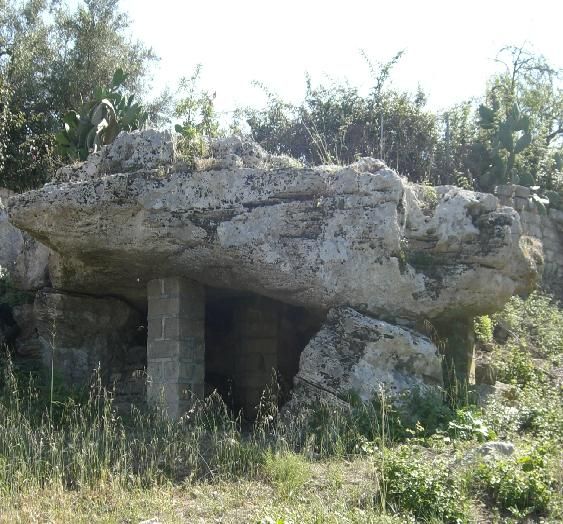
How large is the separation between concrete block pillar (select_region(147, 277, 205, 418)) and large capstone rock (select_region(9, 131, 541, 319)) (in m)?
0.47

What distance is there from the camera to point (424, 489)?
5.50 metres

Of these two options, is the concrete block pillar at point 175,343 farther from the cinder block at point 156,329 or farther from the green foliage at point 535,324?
the green foliage at point 535,324

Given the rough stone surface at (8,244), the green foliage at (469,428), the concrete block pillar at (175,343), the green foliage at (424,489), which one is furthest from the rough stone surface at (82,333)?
the green foliage at (424,489)

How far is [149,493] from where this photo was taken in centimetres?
607

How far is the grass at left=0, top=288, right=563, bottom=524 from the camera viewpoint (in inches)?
219

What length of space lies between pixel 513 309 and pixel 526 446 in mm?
5420

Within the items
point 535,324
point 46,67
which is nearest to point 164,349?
point 535,324

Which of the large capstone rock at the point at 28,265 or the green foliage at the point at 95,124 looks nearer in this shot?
the large capstone rock at the point at 28,265

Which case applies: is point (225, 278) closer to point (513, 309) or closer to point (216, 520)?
point (216, 520)

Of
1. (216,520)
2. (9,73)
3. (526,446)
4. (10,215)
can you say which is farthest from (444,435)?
(9,73)

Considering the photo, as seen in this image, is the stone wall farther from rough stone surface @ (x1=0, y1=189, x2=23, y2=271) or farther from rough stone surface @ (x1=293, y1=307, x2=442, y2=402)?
rough stone surface @ (x1=0, y1=189, x2=23, y2=271)

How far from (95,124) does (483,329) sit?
5.79 meters

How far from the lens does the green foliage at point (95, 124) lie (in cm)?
1070

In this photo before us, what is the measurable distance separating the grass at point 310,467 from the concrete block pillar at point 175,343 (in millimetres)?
465
